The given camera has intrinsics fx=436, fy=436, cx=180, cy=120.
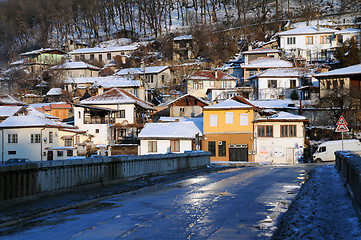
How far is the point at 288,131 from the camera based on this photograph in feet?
182

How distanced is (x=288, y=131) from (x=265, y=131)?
288cm

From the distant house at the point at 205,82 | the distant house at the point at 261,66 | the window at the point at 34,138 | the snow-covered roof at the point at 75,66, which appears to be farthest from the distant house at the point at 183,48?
the window at the point at 34,138

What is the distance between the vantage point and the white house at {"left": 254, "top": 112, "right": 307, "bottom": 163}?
5488 cm

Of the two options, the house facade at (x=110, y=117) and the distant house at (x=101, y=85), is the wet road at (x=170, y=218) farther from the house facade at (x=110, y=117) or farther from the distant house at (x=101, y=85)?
the distant house at (x=101, y=85)

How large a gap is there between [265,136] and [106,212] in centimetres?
4614

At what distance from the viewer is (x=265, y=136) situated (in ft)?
184

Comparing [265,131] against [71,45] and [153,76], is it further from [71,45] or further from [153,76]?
[71,45]

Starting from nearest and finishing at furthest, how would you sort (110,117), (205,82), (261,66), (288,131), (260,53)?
(288,131), (110,117), (261,66), (205,82), (260,53)

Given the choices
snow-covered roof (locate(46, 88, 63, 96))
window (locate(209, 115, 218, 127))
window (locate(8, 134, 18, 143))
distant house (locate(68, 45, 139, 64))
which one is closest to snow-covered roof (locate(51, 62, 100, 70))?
distant house (locate(68, 45, 139, 64))

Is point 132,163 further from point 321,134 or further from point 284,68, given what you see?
point 284,68

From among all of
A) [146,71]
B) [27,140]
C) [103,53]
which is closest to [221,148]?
[27,140]

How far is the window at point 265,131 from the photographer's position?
5600cm

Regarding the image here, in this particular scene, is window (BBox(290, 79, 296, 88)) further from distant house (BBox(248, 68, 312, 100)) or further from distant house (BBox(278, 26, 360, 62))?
distant house (BBox(278, 26, 360, 62))

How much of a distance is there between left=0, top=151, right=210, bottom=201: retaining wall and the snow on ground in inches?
294
